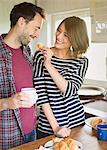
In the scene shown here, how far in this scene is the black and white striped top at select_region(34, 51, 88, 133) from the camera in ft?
4.58

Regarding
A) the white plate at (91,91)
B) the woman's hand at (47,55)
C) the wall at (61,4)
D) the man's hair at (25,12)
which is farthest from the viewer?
the wall at (61,4)

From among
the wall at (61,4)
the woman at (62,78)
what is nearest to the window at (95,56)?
the wall at (61,4)

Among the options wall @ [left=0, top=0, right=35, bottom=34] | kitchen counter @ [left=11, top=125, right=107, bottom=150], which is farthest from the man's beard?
wall @ [left=0, top=0, right=35, bottom=34]

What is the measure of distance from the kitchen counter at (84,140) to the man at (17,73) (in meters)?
0.22

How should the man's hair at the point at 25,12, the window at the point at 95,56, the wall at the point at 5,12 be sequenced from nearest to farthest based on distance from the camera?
the man's hair at the point at 25,12
the window at the point at 95,56
the wall at the point at 5,12

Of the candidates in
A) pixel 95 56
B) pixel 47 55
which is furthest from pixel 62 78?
pixel 95 56

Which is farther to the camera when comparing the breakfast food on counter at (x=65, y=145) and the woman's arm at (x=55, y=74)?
the woman's arm at (x=55, y=74)

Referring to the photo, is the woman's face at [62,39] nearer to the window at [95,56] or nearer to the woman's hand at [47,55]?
the woman's hand at [47,55]

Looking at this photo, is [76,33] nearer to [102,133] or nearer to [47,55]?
[47,55]

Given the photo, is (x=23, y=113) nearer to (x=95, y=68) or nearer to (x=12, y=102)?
(x=12, y=102)

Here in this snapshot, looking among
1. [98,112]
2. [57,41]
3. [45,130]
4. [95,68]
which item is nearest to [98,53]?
[95,68]

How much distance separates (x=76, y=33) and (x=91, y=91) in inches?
39.7

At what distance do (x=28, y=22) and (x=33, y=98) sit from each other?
1.79 feet

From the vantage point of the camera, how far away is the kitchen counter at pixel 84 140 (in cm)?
119
